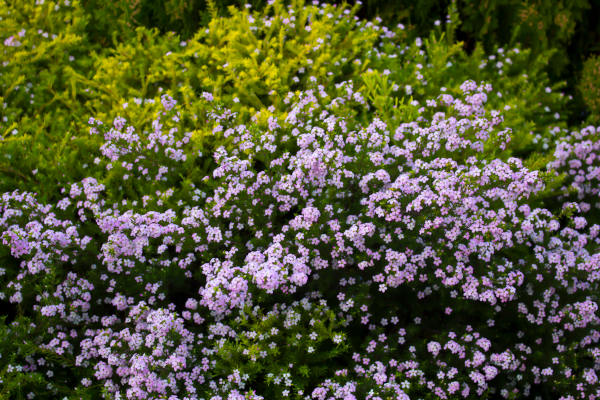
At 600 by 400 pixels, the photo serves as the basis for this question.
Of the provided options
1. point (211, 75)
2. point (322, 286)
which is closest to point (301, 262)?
point (322, 286)

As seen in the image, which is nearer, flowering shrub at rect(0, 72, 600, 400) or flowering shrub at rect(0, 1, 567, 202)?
flowering shrub at rect(0, 72, 600, 400)

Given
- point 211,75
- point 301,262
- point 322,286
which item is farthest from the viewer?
point 211,75

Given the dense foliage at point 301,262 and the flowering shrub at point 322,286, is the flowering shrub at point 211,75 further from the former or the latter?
the flowering shrub at point 322,286

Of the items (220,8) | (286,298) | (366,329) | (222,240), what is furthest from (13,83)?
(366,329)

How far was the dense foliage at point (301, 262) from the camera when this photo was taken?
359cm

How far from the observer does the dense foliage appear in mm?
3590

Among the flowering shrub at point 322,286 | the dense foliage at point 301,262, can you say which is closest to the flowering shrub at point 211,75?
the dense foliage at point 301,262

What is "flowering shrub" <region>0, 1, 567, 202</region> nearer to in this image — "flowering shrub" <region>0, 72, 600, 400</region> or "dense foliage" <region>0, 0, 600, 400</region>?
"dense foliage" <region>0, 0, 600, 400</region>

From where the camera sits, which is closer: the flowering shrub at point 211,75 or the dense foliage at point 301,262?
the dense foliage at point 301,262

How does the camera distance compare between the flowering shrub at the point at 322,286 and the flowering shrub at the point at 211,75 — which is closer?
the flowering shrub at the point at 322,286

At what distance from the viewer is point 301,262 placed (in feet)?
11.5

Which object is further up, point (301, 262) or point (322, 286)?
point (301, 262)

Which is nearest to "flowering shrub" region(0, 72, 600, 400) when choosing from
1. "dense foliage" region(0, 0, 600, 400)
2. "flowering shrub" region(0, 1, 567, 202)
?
"dense foliage" region(0, 0, 600, 400)

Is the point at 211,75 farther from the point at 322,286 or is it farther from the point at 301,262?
the point at 301,262
